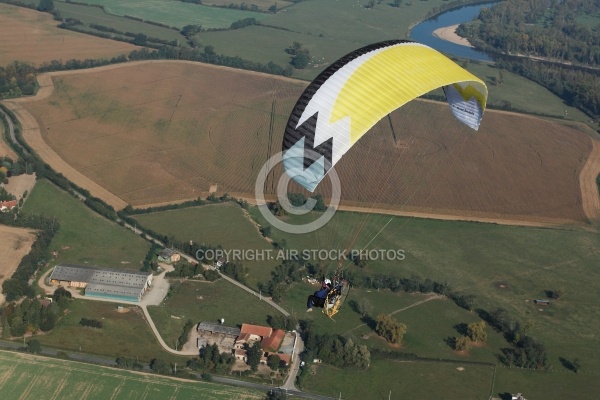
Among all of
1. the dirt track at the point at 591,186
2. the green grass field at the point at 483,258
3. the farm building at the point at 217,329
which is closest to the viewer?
the farm building at the point at 217,329

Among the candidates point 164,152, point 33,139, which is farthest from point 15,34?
point 164,152

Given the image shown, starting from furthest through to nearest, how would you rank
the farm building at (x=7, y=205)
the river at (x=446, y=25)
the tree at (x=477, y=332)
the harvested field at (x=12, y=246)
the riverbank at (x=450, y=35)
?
the riverbank at (x=450, y=35), the river at (x=446, y=25), the farm building at (x=7, y=205), the harvested field at (x=12, y=246), the tree at (x=477, y=332)

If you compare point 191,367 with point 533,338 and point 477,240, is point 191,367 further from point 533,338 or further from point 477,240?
point 477,240

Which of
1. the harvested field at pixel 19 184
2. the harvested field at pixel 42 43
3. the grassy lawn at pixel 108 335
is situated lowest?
the harvested field at pixel 19 184

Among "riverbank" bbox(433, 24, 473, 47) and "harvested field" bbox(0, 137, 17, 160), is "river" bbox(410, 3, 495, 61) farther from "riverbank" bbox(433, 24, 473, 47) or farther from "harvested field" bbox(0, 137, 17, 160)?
"harvested field" bbox(0, 137, 17, 160)

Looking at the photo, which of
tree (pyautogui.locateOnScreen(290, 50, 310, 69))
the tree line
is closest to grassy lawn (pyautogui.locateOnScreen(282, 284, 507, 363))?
the tree line

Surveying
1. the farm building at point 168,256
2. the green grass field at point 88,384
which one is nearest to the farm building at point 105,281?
the farm building at point 168,256

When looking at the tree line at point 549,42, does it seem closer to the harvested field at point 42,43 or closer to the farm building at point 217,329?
A: the harvested field at point 42,43

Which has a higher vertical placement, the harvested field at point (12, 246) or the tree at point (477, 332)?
the tree at point (477, 332)

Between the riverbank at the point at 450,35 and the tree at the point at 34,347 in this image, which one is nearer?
the tree at the point at 34,347
